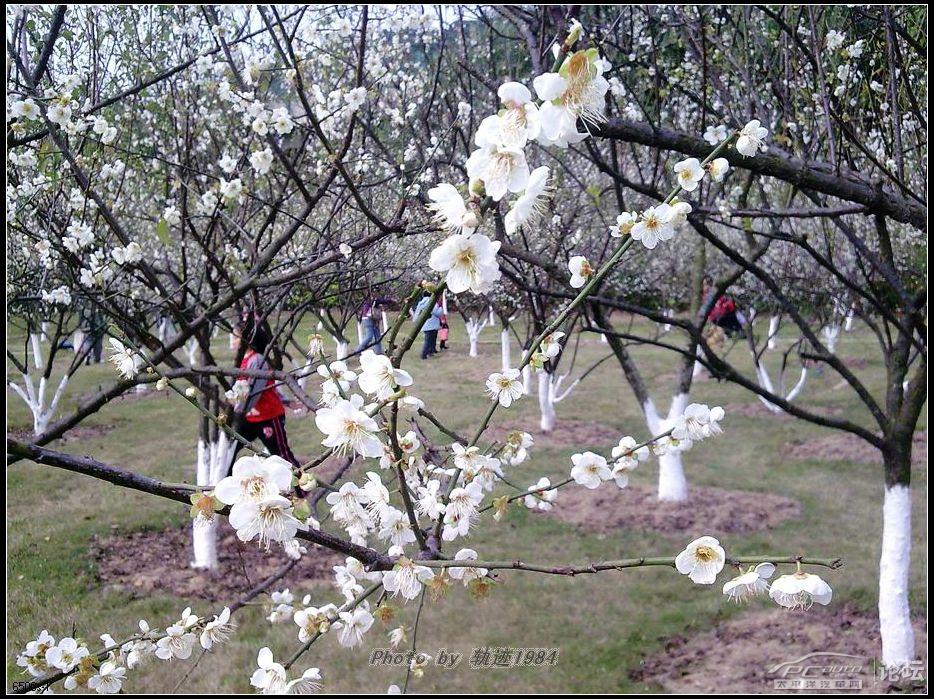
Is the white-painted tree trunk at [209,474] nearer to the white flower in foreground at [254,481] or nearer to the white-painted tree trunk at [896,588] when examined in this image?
the white-painted tree trunk at [896,588]

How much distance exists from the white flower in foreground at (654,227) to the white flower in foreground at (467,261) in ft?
1.16

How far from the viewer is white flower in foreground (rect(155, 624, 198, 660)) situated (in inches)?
62.9

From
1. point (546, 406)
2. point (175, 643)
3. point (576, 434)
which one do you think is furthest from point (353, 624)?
point (546, 406)

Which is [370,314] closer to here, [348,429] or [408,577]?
[408,577]

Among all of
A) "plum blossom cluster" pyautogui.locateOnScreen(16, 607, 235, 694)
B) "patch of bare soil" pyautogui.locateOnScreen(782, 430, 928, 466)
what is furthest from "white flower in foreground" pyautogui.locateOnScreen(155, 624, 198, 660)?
"patch of bare soil" pyautogui.locateOnScreen(782, 430, 928, 466)

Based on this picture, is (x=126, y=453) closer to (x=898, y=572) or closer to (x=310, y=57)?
(x=310, y=57)

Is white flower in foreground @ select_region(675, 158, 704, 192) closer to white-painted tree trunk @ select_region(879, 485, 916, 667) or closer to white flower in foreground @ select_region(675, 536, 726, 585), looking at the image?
white flower in foreground @ select_region(675, 536, 726, 585)

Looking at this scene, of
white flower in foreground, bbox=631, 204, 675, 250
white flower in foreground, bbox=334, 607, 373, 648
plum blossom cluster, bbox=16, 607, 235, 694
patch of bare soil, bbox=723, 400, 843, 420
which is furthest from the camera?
patch of bare soil, bbox=723, 400, 843, 420

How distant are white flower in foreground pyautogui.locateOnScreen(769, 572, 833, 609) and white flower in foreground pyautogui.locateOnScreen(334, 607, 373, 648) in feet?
2.52

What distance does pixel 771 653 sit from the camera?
4.12m

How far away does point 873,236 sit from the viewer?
8391 mm

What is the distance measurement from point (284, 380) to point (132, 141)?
359cm

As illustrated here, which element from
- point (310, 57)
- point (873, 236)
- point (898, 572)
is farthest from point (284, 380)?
point (873, 236)

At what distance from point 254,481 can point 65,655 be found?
3.13 feet
